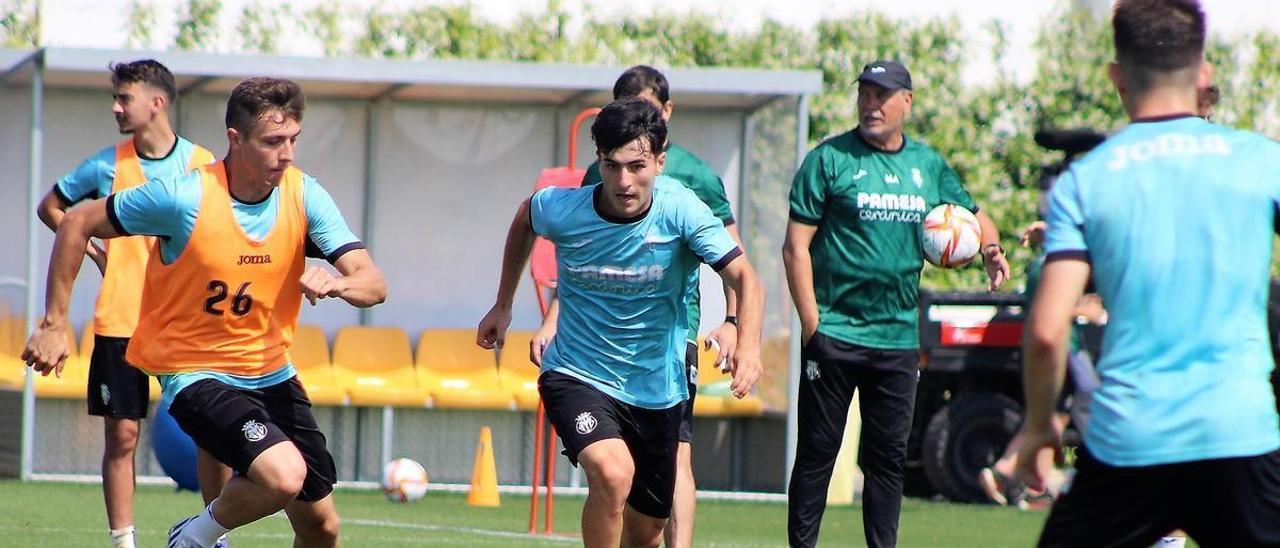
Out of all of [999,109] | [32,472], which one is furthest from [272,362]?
[999,109]

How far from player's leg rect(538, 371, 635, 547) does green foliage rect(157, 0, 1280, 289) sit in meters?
18.9

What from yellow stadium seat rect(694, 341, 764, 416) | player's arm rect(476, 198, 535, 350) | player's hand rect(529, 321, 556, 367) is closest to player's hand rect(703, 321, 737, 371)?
player's hand rect(529, 321, 556, 367)

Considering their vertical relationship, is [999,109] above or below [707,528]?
above

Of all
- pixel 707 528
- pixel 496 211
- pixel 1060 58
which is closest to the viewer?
pixel 707 528

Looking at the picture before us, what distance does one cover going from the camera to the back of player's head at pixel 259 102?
6617 millimetres

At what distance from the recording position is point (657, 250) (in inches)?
265

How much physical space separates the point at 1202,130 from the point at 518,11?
25157mm

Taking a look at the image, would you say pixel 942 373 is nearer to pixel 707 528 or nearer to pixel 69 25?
pixel 707 528

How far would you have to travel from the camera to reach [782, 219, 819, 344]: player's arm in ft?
26.0

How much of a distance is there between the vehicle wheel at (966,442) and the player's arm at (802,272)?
7.49 metres

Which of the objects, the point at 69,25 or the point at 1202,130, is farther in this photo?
the point at 69,25

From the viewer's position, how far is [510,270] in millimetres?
7035

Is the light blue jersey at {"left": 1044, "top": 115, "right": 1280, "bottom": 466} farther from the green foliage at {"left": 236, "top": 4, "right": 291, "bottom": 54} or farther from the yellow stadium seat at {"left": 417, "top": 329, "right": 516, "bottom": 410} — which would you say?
the green foliage at {"left": 236, "top": 4, "right": 291, "bottom": 54}

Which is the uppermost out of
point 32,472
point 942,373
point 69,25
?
point 69,25
